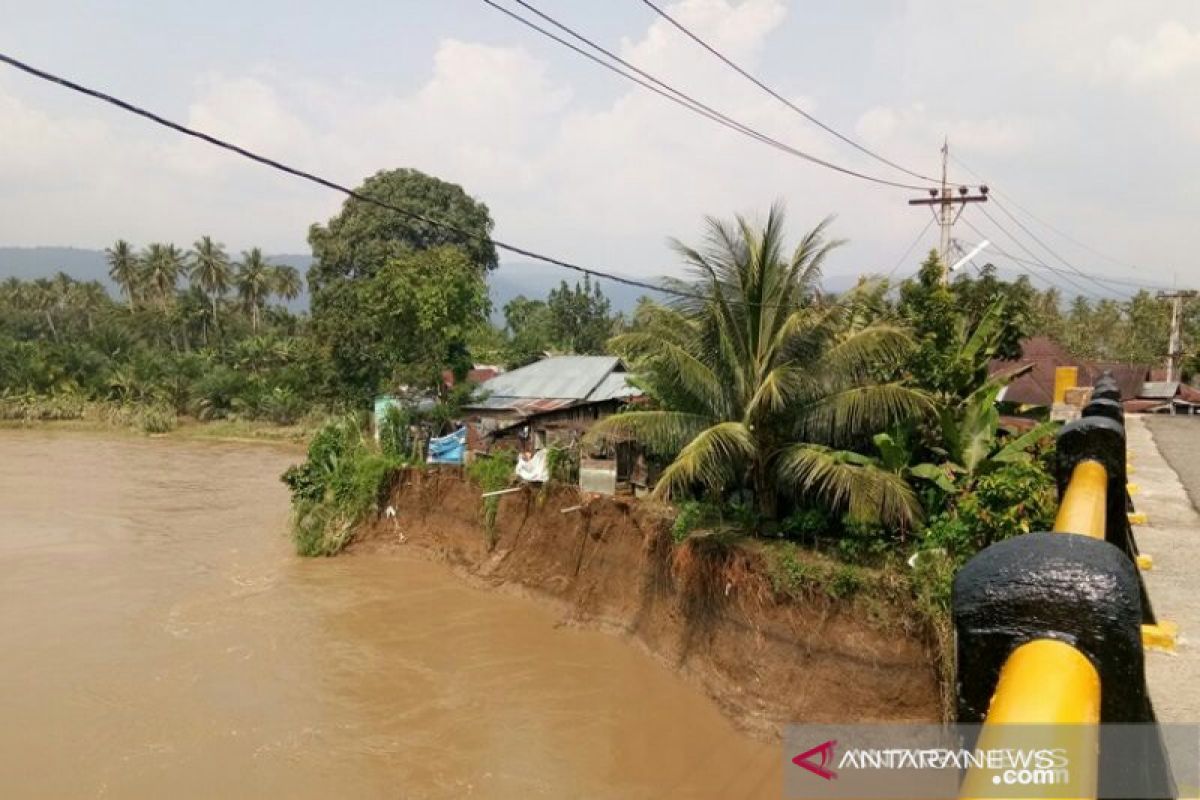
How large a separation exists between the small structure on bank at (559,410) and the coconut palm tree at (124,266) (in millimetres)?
44284

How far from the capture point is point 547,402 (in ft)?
58.6

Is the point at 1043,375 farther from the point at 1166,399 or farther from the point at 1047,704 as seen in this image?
the point at 1047,704

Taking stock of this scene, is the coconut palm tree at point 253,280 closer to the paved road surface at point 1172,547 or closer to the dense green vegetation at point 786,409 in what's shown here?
the dense green vegetation at point 786,409

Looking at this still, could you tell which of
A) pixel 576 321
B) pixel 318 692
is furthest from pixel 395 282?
pixel 576 321

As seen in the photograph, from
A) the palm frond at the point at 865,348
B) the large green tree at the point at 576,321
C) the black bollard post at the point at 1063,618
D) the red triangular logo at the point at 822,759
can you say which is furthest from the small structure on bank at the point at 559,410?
the large green tree at the point at 576,321

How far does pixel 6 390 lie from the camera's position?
38312 mm

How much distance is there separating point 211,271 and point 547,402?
133 feet

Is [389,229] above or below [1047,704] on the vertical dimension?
above

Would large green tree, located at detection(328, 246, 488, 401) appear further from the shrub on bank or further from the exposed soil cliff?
the exposed soil cliff

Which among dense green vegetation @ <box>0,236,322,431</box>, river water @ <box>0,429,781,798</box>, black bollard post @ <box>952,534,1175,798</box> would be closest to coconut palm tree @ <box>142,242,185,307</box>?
dense green vegetation @ <box>0,236,322,431</box>

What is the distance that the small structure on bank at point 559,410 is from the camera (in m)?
14.1

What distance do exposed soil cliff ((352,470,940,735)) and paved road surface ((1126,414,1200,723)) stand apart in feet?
9.22

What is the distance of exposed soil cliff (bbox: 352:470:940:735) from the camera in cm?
924

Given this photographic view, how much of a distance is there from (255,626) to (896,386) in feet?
36.5
